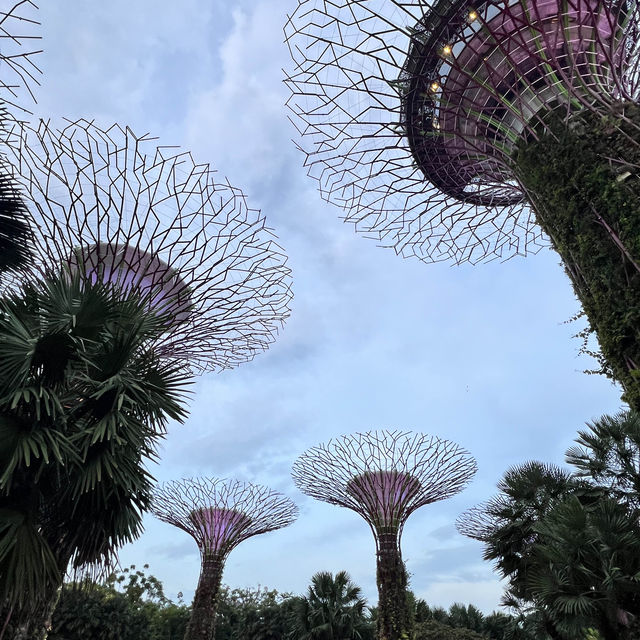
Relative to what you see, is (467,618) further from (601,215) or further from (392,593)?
(601,215)

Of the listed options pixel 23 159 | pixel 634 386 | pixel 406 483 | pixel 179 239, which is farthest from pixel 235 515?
pixel 634 386

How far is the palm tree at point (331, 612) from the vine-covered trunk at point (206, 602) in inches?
118

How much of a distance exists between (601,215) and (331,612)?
55.1ft

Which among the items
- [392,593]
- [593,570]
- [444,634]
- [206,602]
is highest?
[206,602]

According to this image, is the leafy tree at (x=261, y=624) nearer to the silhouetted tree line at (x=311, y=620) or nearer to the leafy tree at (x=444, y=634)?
the silhouetted tree line at (x=311, y=620)

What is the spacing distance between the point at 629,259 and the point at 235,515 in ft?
56.4

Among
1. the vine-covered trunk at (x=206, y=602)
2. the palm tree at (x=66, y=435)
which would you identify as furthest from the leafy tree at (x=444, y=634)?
the palm tree at (x=66, y=435)

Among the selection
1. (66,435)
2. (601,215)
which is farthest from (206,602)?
(601,215)

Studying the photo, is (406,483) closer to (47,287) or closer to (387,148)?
(387,148)

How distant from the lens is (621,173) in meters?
6.55

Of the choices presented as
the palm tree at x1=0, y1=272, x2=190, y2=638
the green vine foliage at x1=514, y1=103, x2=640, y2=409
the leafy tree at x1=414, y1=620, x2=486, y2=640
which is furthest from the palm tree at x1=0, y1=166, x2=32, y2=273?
the leafy tree at x1=414, y1=620, x2=486, y2=640

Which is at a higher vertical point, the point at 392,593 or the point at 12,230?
the point at 12,230

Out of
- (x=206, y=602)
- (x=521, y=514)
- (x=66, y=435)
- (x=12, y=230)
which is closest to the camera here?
(x=66, y=435)

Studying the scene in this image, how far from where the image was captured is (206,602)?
57.7ft
